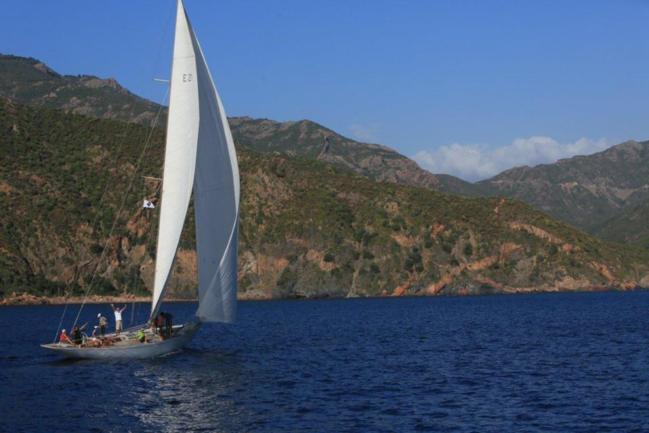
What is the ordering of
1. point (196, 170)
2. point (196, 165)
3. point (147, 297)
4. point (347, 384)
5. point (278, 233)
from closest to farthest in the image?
point (347, 384) → point (196, 165) → point (196, 170) → point (147, 297) → point (278, 233)

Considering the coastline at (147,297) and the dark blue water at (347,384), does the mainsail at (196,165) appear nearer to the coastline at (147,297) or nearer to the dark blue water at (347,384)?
the dark blue water at (347,384)

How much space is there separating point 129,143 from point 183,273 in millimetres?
31830

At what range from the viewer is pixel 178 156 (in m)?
44.9

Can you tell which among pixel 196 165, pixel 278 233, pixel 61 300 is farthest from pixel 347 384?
pixel 278 233

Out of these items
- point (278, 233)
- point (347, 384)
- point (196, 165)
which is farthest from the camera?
point (278, 233)

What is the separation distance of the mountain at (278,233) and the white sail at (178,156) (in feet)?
289

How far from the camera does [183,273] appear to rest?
472 ft

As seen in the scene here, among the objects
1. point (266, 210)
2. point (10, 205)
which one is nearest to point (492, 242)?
point (266, 210)

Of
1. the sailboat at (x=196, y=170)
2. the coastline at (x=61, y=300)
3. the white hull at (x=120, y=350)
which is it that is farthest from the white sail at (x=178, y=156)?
the coastline at (x=61, y=300)

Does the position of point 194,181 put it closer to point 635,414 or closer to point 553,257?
point 635,414

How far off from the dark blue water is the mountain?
69.1m

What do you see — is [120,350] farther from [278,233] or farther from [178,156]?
[278,233]

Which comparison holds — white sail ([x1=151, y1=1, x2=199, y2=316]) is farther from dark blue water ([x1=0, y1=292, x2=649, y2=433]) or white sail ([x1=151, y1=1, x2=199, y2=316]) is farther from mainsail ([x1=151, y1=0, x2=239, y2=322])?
dark blue water ([x1=0, y1=292, x2=649, y2=433])

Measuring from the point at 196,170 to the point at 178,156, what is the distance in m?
1.16
